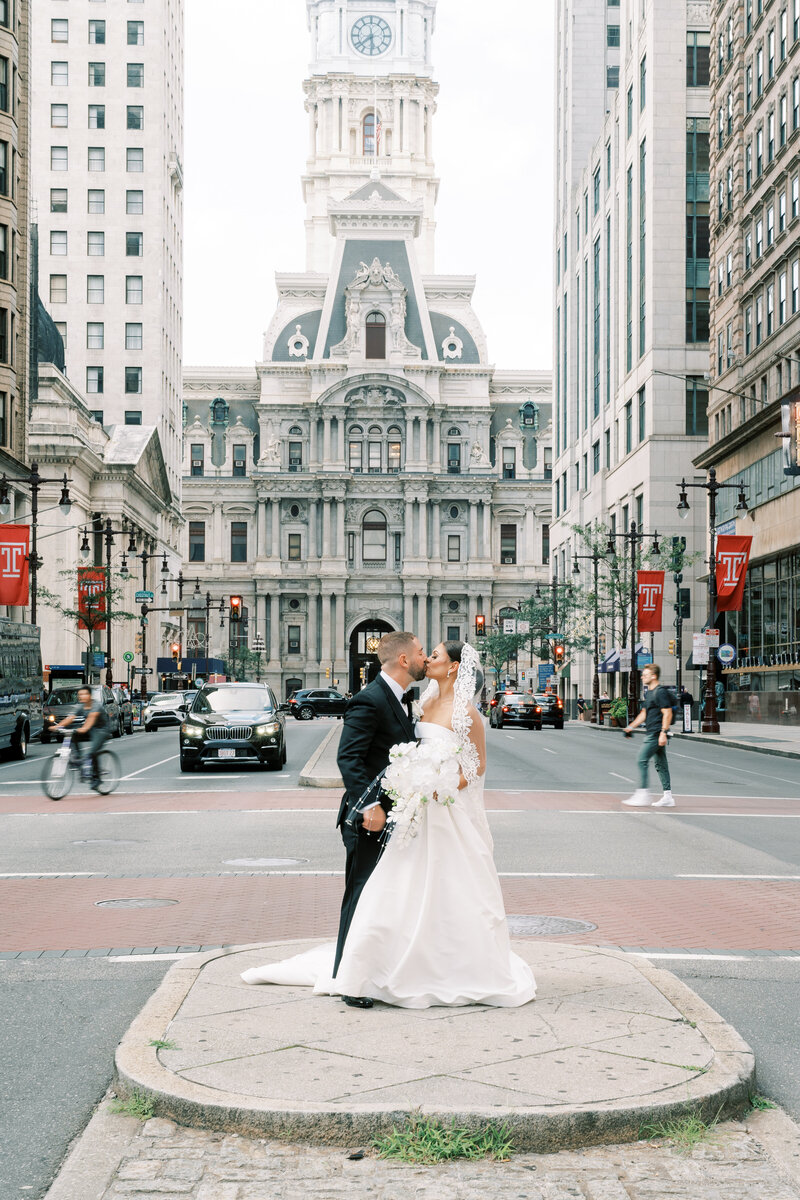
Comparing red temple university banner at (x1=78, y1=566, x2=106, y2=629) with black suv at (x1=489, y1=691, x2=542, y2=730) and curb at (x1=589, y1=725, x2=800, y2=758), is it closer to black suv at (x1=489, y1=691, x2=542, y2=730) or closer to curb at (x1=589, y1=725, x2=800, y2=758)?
black suv at (x1=489, y1=691, x2=542, y2=730)

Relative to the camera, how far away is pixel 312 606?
113 m

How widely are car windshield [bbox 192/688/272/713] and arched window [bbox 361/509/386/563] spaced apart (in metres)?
86.4

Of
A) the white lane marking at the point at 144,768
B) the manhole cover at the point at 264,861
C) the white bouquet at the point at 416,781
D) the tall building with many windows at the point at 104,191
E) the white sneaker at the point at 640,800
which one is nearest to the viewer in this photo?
the white bouquet at the point at 416,781

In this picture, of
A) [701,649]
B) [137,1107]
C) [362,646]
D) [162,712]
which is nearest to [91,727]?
[137,1107]

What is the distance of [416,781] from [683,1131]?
229 centimetres

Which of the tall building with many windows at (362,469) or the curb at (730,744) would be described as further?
the tall building with many windows at (362,469)

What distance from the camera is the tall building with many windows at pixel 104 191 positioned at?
9088cm

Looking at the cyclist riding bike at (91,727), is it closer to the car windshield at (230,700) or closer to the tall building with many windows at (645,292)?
the car windshield at (230,700)

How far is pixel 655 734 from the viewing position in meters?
20.2

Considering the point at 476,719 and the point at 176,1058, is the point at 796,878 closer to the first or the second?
the point at 476,719

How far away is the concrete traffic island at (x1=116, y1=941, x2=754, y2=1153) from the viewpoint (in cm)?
521

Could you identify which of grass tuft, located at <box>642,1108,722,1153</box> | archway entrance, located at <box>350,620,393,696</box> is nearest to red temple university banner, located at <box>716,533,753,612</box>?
grass tuft, located at <box>642,1108,722,1153</box>

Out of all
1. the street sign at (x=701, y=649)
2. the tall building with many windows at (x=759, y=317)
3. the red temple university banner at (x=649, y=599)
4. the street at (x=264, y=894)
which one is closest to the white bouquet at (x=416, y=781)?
the street at (x=264, y=894)

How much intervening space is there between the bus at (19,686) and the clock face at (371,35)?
5009 inches
